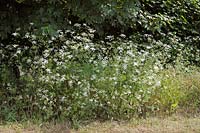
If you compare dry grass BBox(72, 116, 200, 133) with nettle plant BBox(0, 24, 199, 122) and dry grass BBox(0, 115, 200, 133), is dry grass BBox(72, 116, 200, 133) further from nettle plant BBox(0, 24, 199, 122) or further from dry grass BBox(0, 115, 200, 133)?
nettle plant BBox(0, 24, 199, 122)

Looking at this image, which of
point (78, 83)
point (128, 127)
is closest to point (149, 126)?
point (128, 127)

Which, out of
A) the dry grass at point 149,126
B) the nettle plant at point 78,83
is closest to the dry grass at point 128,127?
the dry grass at point 149,126

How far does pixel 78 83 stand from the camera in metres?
5.70

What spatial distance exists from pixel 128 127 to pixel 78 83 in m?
0.84

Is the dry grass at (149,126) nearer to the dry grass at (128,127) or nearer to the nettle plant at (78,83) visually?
the dry grass at (128,127)

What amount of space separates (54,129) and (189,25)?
5.41 m

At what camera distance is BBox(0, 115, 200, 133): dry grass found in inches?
213

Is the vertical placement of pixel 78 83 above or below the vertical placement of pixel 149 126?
above

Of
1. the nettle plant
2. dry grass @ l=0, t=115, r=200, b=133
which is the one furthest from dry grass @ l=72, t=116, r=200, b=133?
the nettle plant

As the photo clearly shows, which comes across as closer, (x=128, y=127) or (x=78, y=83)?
(x=128, y=127)

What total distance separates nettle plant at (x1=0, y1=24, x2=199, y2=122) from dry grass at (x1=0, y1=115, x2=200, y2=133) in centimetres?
18

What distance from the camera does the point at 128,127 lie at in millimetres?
5574

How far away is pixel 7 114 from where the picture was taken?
19.0 feet

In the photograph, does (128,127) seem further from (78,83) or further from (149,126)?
(78,83)
